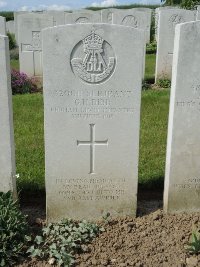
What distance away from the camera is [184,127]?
12.3 feet

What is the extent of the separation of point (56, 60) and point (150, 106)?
15.4 feet

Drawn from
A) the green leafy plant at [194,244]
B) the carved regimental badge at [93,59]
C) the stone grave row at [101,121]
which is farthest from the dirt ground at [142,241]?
the carved regimental badge at [93,59]

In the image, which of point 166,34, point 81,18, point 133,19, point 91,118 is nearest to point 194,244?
point 91,118

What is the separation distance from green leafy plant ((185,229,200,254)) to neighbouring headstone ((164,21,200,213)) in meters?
0.57

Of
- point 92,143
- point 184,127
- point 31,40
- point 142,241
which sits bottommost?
point 142,241

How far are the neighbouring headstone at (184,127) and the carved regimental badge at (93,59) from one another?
627 mm

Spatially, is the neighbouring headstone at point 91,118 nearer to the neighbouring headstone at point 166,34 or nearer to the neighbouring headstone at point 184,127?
the neighbouring headstone at point 184,127

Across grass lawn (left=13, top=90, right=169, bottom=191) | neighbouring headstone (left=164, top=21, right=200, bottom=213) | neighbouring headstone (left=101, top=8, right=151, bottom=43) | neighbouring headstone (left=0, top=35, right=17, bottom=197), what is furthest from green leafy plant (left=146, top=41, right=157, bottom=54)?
neighbouring headstone (left=0, top=35, right=17, bottom=197)

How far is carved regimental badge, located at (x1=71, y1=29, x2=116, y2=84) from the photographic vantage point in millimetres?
3420

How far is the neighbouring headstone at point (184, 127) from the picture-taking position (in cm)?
353

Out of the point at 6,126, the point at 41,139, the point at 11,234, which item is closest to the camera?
the point at 11,234

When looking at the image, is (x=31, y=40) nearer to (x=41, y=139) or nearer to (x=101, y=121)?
(x=41, y=139)

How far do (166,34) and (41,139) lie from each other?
5.04m

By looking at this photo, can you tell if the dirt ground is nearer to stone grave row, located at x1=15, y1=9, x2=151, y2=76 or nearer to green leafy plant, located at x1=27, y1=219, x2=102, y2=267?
green leafy plant, located at x1=27, y1=219, x2=102, y2=267
